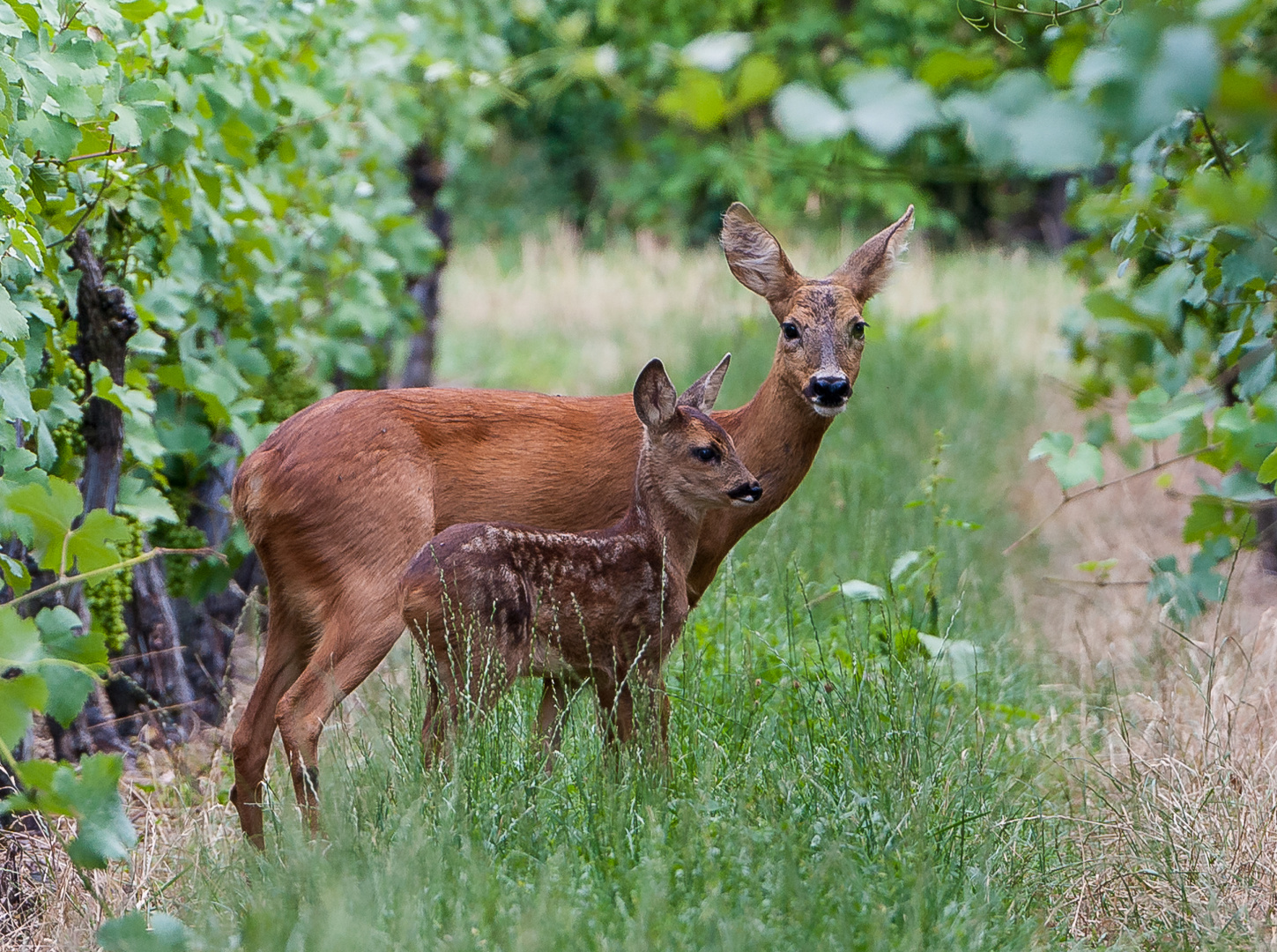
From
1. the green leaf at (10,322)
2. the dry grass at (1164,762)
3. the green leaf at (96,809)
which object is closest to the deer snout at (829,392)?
the dry grass at (1164,762)

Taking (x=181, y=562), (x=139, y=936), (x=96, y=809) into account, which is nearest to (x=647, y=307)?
(x=181, y=562)

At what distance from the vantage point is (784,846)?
126 inches

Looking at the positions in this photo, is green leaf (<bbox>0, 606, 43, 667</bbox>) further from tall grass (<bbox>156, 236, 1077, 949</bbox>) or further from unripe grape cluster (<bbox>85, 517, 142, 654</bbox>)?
unripe grape cluster (<bbox>85, 517, 142, 654</bbox>)

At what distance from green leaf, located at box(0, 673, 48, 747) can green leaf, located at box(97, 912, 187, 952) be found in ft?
1.41

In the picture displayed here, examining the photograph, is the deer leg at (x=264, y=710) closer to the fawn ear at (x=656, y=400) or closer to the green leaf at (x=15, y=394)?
the green leaf at (x=15, y=394)

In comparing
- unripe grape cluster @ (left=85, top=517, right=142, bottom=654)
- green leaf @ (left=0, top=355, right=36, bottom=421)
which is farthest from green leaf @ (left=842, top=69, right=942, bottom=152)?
unripe grape cluster @ (left=85, top=517, right=142, bottom=654)

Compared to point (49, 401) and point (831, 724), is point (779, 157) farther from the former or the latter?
point (49, 401)

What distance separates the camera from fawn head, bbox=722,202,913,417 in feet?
15.2

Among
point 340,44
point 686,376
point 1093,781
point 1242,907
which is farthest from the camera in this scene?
point 686,376

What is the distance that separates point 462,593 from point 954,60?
7.09 ft

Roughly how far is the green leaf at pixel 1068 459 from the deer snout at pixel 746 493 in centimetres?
102

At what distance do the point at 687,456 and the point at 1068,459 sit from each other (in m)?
1.34

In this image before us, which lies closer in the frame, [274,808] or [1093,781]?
[274,808]

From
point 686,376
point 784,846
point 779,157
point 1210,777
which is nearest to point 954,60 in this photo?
point 779,157
